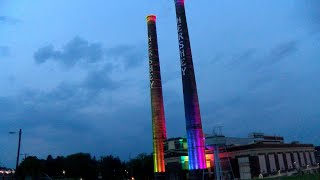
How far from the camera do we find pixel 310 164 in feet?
333

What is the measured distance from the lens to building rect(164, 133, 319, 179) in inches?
2908

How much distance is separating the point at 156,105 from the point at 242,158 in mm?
21155

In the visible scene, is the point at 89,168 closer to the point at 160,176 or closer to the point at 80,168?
the point at 80,168

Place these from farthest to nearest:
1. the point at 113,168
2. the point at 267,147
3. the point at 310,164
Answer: the point at 113,168 < the point at 310,164 < the point at 267,147

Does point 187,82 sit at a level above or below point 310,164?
above

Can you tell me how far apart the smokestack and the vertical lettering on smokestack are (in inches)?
446

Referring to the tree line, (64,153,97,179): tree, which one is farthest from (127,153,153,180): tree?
(64,153,97,179): tree

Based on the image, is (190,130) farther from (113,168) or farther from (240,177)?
(113,168)

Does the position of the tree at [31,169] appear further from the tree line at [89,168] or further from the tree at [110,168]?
the tree at [110,168]

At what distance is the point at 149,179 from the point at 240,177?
28467 mm

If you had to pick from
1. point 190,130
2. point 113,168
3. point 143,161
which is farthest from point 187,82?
point 113,168

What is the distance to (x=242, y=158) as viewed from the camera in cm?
7519

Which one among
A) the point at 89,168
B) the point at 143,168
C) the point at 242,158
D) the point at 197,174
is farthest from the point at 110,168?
the point at 197,174

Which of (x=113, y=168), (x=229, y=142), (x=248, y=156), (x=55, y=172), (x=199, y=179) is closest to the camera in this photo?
(x=199, y=179)
